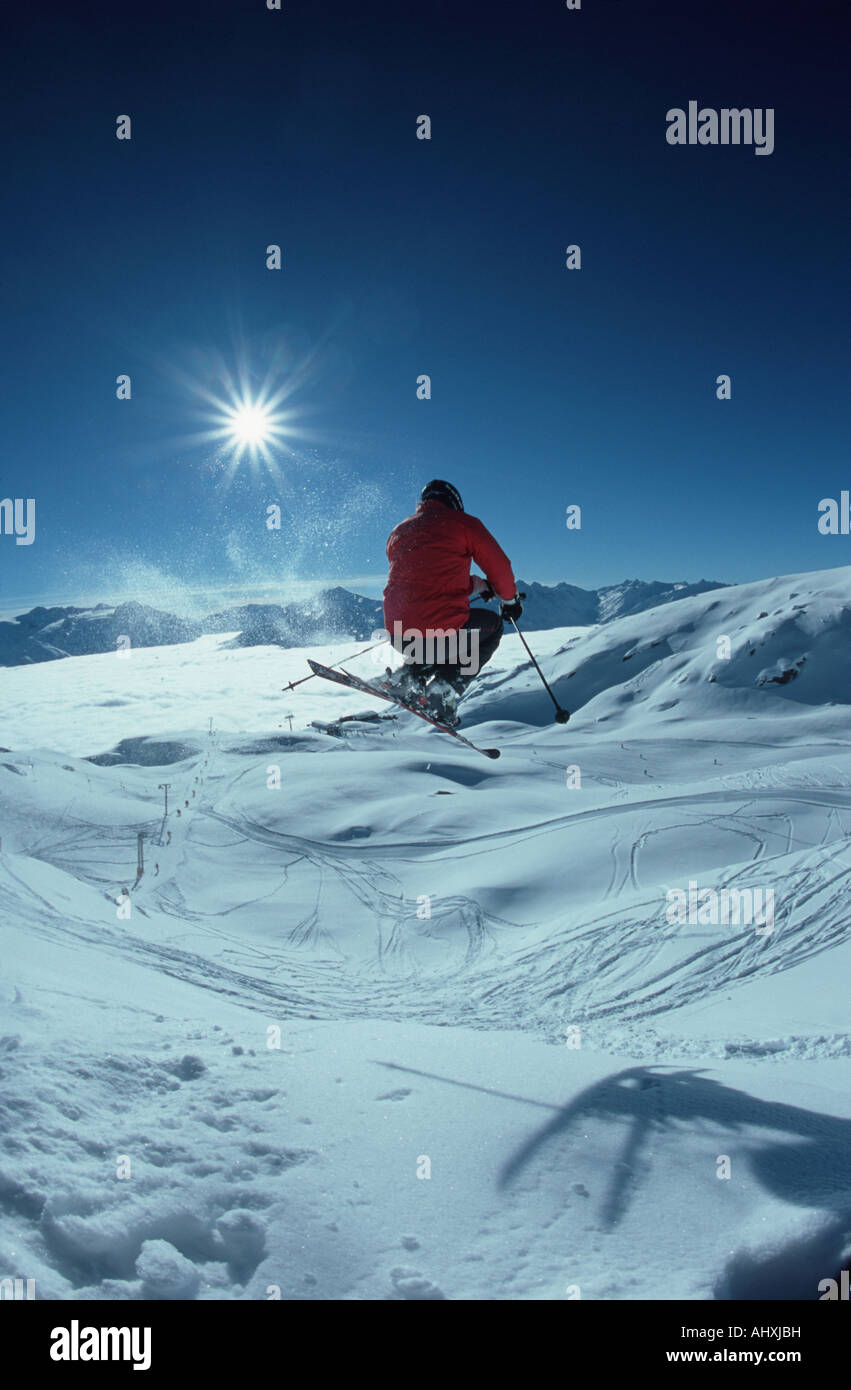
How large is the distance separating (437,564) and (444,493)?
84 centimetres

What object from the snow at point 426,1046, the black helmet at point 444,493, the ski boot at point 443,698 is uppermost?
the black helmet at point 444,493

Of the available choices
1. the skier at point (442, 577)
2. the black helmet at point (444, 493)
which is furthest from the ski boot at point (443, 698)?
the black helmet at point (444, 493)

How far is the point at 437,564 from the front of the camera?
6.81m

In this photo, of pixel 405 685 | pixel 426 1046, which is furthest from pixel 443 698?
pixel 426 1046

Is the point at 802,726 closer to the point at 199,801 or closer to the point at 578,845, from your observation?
the point at 578,845

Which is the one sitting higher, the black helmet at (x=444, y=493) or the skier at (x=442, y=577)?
the black helmet at (x=444, y=493)

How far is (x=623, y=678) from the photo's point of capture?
129 metres

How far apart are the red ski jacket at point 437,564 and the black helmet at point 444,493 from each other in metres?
0.08

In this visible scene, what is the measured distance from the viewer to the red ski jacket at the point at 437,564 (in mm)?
6762

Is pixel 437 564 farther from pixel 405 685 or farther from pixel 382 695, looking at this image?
pixel 382 695

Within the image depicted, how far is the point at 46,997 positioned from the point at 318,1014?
8.06m

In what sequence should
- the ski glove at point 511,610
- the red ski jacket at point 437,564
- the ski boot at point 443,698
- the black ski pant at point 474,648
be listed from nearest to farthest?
1. the red ski jacket at point 437,564
2. the black ski pant at point 474,648
3. the ski glove at point 511,610
4. the ski boot at point 443,698

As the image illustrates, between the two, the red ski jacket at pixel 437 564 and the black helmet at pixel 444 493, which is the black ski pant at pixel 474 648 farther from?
the black helmet at pixel 444 493
